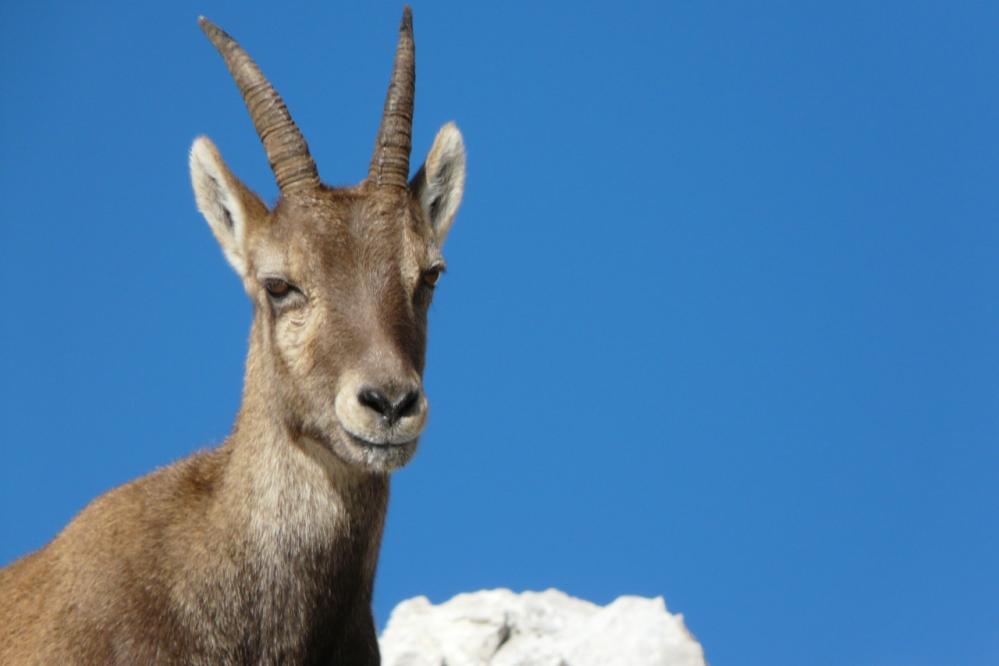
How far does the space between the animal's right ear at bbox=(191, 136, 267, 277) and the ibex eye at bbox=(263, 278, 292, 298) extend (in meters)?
0.64

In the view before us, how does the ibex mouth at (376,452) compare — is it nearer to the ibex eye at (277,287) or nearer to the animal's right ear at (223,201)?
the ibex eye at (277,287)

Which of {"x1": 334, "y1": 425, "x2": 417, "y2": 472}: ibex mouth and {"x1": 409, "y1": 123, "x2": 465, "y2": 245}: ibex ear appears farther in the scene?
{"x1": 409, "y1": 123, "x2": 465, "y2": 245}: ibex ear

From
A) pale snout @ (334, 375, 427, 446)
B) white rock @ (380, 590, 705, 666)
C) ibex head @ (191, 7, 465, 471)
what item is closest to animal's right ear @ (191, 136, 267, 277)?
ibex head @ (191, 7, 465, 471)

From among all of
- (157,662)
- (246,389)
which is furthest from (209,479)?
(157,662)

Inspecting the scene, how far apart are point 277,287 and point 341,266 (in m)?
0.50

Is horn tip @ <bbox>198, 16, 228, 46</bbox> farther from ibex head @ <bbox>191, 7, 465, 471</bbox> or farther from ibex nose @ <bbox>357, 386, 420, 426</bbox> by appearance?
ibex nose @ <bbox>357, 386, 420, 426</bbox>

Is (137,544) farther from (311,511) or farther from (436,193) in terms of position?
(436,193)

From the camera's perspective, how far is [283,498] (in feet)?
32.7

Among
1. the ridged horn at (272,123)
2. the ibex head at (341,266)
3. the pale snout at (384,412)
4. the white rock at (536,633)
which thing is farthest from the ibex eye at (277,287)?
the white rock at (536,633)

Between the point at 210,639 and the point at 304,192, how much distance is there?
127 inches

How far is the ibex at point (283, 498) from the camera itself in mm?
9578

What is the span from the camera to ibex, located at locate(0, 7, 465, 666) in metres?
9.58

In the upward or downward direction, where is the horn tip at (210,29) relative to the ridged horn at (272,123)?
upward

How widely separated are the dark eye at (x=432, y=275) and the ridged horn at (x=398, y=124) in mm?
718
